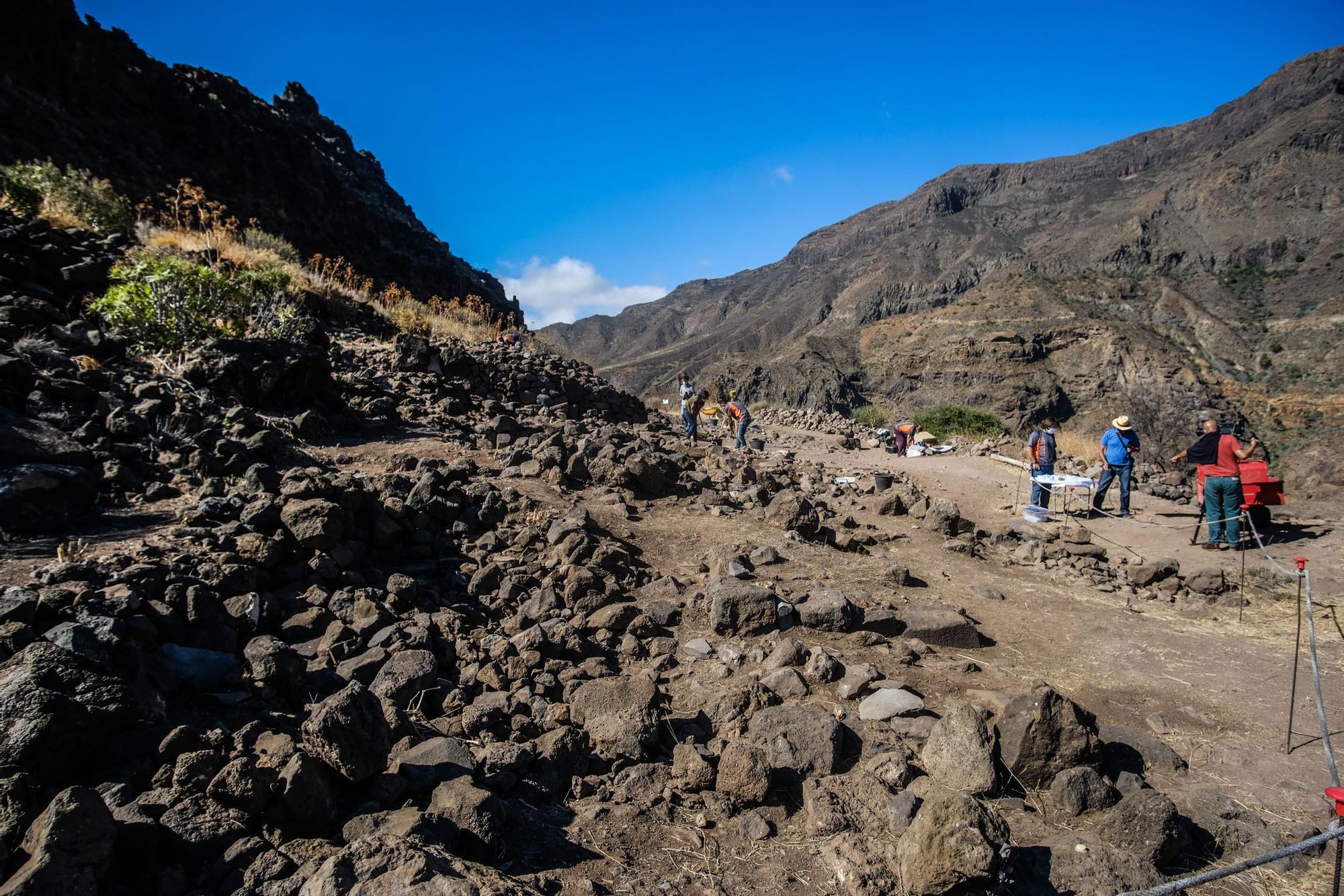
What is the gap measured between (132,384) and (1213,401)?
53.6 meters

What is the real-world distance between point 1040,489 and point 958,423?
17.7 meters

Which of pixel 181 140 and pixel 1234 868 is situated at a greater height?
pixel 181 140

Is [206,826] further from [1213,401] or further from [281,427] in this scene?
[1213,401]

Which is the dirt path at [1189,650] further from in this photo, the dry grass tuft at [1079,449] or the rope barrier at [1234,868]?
the dry grass tuft at [1079,449]

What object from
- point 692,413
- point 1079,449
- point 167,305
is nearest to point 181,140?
point 167,305

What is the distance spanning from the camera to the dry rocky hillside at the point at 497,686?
2.23 meters

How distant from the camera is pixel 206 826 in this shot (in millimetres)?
2094

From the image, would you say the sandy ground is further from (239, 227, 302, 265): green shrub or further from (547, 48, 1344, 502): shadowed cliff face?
(547, 48, 1344, 502): shadowed cliff face

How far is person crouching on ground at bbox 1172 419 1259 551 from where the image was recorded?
25.6 ft

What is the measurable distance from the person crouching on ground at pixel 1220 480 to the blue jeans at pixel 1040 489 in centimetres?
190

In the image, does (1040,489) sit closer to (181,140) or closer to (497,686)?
(497,686)

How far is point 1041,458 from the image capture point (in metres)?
9.97

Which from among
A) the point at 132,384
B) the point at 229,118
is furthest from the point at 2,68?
the point at 132,384

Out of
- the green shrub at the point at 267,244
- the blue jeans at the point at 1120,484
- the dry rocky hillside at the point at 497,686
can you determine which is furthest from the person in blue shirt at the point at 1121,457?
the green shrub at the point at 267,244
